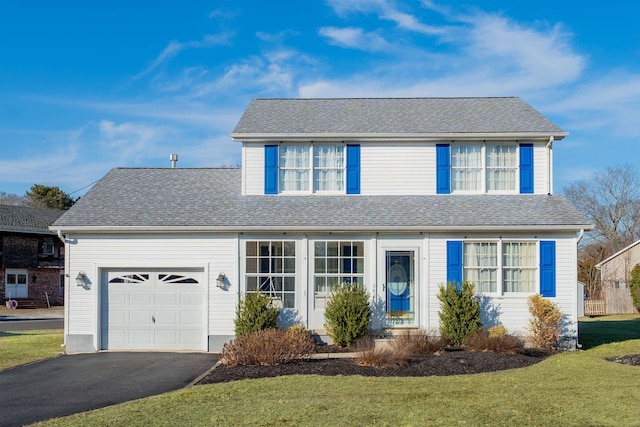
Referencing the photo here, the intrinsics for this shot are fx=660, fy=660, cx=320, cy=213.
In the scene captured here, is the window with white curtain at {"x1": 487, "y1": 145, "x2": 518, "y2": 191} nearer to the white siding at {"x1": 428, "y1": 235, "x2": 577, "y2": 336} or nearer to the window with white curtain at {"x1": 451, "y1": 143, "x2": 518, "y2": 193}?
the window with white curtain at {"x1": 451, "y1": 143, "x2": 518, "y2": 193}

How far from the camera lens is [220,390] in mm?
11359

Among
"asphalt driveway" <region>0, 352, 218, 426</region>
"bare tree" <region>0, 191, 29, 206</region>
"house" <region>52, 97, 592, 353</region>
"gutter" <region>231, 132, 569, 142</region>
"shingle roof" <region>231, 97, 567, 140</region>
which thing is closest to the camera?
"asphalt driveway" <region>0, 352, 218, 426</region>

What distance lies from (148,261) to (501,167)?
Answer: 1027 centimetres

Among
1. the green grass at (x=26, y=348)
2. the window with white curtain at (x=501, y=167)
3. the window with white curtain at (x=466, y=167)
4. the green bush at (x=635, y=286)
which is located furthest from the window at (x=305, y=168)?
the green bush at (x=635, y=286)

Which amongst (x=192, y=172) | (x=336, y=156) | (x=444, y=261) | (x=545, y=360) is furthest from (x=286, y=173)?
(x=545, y=360)

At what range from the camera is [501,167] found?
19.0m

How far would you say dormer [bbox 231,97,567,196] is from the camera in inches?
742

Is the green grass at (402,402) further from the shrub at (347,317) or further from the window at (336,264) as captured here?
the window at (336,264)

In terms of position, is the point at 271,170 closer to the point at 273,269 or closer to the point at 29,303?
the point at 273,269

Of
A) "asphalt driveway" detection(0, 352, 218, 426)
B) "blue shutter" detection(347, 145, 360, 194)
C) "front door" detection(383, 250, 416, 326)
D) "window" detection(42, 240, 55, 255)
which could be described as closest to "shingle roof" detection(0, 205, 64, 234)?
"window" detection(42, 240, 55, 255)

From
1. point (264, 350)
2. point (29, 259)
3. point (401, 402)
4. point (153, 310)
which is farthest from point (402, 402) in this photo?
point (29, 259)

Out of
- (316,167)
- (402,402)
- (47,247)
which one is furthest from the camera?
(47,247)

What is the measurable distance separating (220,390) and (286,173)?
29.3ft

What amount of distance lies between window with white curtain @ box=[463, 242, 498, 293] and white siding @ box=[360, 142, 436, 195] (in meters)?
2.38
